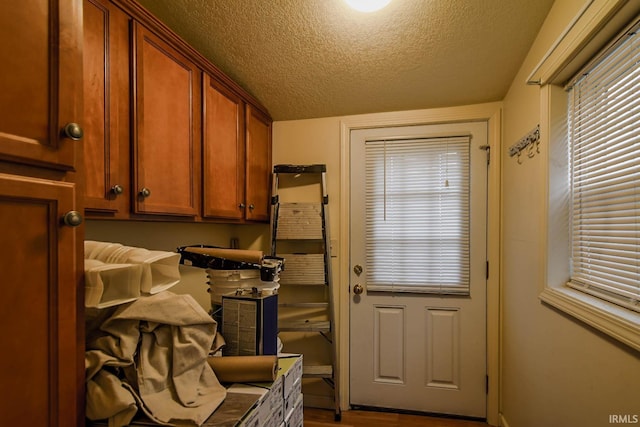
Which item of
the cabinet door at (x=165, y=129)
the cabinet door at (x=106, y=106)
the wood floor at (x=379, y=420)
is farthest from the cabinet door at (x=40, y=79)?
the wood floor at (x=379, y=420)

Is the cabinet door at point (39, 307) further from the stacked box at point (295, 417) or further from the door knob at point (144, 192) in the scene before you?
the stacked box at point (295, 417)

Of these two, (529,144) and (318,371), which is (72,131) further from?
(318,371)

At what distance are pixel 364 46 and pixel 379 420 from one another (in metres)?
2.40

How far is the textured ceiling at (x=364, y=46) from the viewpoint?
1476 millimetres

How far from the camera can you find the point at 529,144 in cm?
158

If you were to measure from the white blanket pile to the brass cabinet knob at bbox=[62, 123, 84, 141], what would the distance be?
0.41m

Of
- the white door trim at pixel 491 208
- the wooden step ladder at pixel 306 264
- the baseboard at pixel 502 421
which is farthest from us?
the wooden step ladder at pixel 306 264

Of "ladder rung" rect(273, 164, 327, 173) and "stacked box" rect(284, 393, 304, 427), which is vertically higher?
"ladder rung" rect(273, 164, 327, 173)

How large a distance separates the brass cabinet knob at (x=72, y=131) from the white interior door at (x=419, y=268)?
183 cm

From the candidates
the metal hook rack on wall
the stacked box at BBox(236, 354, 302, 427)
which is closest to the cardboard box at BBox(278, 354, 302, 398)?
the stacked box at BBox(236, 354, 302, 427)

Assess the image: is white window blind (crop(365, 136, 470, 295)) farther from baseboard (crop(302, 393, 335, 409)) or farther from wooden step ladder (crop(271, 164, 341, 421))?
baseboard (crop(302, 393, 335, 409))

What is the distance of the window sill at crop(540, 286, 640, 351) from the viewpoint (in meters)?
0.87

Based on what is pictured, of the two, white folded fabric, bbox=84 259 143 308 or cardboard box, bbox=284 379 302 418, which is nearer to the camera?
white folded fabric, bbox=84 259 143 308

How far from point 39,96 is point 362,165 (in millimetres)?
1923
